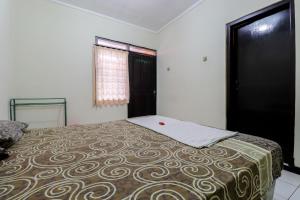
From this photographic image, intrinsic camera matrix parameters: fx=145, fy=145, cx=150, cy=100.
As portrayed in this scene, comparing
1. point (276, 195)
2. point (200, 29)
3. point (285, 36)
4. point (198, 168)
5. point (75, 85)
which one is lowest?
point (276, 195)

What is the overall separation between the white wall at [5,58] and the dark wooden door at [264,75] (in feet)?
10.9

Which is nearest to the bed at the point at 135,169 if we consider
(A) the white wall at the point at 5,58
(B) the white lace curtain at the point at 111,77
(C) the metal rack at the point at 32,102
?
(A) the white wall at the point at 5,58

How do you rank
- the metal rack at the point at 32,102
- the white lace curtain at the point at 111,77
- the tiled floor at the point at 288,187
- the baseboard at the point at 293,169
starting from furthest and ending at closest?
the white lace curtain at the point at 111,77 → the metal rack at the point at 32,102 → the baseboard at the point at 293,169 → the tiled floor at the point at 288,187

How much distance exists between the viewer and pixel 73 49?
285cm

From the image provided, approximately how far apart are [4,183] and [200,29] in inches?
126

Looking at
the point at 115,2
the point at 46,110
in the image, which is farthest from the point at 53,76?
the point at 115,2

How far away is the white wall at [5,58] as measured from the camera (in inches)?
77.5

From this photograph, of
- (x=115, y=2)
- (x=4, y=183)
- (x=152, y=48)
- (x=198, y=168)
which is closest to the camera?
(x=4, y=183)

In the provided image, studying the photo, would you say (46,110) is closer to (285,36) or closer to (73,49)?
(73,49)

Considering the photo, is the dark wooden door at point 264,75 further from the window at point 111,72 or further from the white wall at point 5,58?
the white wall at point 5,58

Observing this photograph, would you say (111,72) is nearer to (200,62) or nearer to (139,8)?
(139,8)

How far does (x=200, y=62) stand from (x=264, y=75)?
1.06 metres

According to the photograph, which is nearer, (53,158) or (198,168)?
(198,168)

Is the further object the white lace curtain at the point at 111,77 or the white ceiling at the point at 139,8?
the white lace curtain at the point at 111,77
